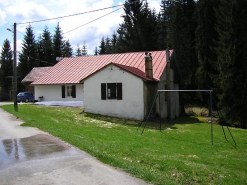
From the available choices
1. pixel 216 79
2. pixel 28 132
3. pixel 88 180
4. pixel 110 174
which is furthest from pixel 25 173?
pixel 216 79

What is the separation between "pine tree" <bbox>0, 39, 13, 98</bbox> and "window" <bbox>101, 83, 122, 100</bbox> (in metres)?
43.4

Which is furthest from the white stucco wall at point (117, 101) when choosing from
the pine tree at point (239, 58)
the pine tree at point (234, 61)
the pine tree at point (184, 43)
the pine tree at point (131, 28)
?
the pine tree at point (131, 28)

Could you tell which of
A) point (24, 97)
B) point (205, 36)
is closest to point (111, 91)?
point (24, 97)

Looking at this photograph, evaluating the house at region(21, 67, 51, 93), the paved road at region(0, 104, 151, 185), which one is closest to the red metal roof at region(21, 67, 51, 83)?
the house at region(21, 67, 51, 93)

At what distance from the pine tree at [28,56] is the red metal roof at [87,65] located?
78.5 feet

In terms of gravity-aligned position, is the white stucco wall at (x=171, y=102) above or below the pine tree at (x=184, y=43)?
below

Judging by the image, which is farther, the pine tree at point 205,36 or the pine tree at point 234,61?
the pine tree at point 205,36

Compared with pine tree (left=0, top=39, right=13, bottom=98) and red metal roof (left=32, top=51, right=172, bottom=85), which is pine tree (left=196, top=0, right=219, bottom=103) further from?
pine tree (left=0, top=39, right=13, bottom=98)

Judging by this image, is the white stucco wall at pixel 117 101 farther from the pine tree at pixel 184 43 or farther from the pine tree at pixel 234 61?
the pine tree at pixel 184 43

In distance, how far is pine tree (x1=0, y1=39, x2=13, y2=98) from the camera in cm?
5859

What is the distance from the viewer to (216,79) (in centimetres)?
2662

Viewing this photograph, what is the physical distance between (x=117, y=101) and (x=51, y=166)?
1339 centimetres

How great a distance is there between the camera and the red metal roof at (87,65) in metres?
23.8

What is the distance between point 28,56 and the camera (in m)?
52.0
